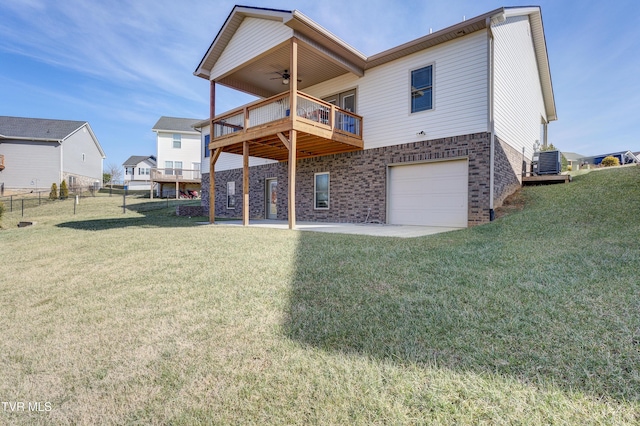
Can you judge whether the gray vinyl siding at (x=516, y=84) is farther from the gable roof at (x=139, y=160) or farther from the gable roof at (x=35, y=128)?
the gable roof at (x=139, y=160)

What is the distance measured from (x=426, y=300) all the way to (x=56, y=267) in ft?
19.7

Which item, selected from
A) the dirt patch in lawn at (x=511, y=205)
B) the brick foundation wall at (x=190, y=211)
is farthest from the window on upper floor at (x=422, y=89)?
the brick foundation wall at (x=190, y=211)

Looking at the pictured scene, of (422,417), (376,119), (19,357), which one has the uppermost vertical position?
(376,119)

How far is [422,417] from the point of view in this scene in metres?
1.56

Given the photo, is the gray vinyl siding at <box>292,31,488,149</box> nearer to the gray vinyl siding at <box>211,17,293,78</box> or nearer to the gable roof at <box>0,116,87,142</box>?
the gray vinyl siding at <box>211,17,293,78</box>

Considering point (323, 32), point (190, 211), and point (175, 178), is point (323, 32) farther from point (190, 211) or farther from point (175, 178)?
point (175, 178)

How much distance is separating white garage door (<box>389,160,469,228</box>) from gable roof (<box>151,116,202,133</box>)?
2665 centimetres

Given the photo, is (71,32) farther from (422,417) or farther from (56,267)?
(422,417)

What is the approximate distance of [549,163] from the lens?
1071 centimetres

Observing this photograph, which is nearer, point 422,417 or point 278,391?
point 422,417

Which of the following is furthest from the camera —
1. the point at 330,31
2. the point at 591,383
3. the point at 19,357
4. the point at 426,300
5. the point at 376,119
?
the point at 376,119

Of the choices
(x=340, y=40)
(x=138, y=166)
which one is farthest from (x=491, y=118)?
(x=138, y=166)

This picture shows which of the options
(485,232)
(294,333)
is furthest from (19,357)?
(485,232)

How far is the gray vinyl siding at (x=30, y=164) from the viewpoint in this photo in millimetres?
26188
